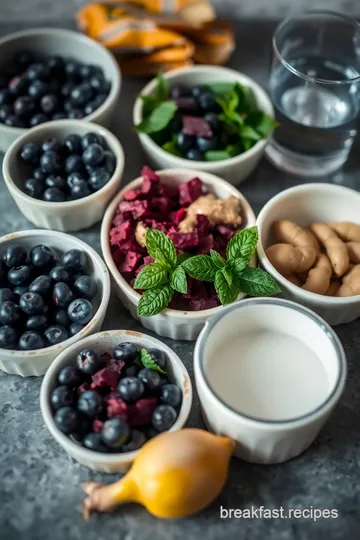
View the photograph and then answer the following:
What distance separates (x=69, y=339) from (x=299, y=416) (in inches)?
12.8

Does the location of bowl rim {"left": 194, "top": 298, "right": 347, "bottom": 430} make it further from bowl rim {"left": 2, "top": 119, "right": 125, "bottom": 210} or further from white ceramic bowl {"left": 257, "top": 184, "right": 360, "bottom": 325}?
bowl rim {"left": 2, "top": 119, "right": 125, "bottom": 210}

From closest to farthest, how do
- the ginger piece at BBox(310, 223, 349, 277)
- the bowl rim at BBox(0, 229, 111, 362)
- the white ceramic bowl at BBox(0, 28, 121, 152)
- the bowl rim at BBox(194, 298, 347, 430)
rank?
the bowl rim at BBox(194, 298, 347, 430)
the bowl rim at BBox(0, 229, 111, 362)
the ginger piece at BBox(310, 223, 349, 277)
the white ceramic bowl at BBox(0, 28, 121, 152)

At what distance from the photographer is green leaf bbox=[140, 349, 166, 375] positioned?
889 mm

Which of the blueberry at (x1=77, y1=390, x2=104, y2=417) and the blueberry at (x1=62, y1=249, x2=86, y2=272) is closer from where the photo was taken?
the blueberry at (x1=77, y1=390, x2=104, y2=417)

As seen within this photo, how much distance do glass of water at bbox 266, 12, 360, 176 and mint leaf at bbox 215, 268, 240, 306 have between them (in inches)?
13.9

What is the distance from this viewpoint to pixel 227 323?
906 millimetres

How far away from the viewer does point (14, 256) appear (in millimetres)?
987

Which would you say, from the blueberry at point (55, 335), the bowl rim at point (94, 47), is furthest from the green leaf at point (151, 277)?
the bowl rim at point (94, 47)

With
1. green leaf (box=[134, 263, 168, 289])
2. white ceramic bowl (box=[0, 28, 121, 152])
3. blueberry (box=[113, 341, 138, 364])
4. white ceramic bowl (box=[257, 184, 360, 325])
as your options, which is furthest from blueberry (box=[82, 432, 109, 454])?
white ceramic bowl (box=[0, 28, 121, 152])

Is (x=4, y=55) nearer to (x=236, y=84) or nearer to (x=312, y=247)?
(x=236, y=84)

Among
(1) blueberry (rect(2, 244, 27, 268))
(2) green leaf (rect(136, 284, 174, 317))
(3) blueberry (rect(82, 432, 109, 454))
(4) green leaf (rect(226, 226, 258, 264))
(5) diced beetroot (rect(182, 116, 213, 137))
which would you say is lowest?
(3) blueberry (rect(82, 432, 109, 454))

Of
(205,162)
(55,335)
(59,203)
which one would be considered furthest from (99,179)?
(55,335)

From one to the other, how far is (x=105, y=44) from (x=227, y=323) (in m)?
0.66

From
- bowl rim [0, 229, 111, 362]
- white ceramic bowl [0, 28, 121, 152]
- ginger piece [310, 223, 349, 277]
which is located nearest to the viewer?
bowl rim [0, 229, 111, 362]
